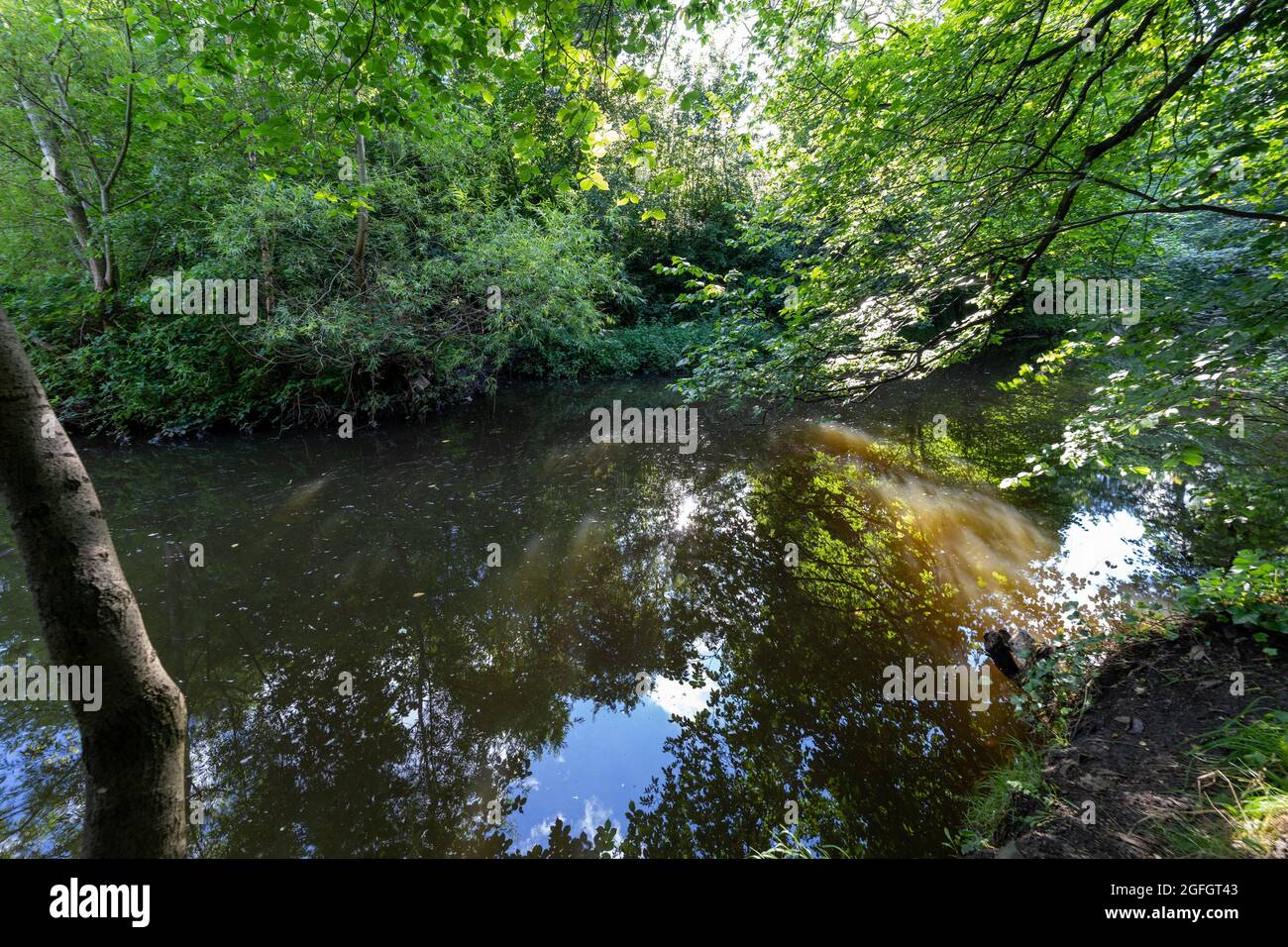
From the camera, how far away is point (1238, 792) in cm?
A: 217

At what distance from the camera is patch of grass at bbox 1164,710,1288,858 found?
1.90 meters

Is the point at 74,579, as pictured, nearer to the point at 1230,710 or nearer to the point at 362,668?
the point at 362,668

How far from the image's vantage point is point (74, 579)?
118 cm

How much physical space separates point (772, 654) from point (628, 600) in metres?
1.67

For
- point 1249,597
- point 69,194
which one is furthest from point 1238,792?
point 69,194

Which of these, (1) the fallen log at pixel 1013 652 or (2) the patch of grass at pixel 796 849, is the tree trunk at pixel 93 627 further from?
(1) the fallen log at pixel 1013 652

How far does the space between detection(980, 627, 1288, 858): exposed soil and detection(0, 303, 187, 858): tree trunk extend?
3437 mm

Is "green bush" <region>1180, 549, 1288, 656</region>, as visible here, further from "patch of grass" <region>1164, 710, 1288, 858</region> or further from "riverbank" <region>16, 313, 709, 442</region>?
"riverbank" <region>16, 313, 709, 442</region>

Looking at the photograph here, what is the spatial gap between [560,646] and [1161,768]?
404cm

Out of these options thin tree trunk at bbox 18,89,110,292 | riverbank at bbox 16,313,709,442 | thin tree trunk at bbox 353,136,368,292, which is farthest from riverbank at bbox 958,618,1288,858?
thin tree trunk at bbox 18,89,110,292

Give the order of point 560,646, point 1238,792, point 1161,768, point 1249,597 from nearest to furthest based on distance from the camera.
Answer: point 1238,792, point 1161,768, point 1249,597, point 560,646

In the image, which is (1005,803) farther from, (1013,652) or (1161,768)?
(1013,652)

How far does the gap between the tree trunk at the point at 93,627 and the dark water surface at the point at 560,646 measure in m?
1.95
